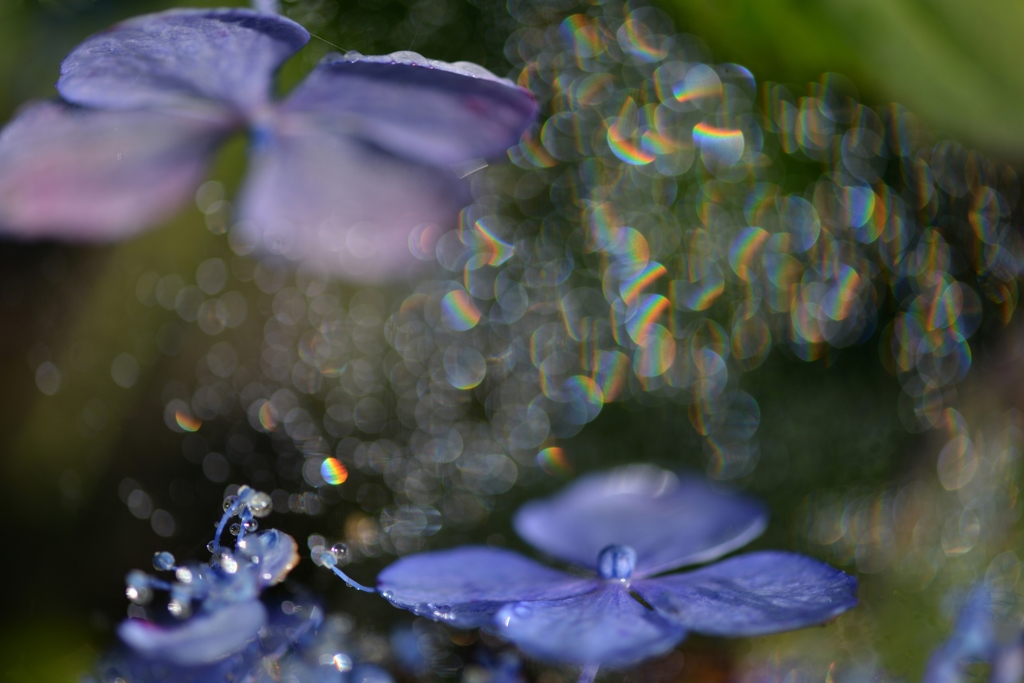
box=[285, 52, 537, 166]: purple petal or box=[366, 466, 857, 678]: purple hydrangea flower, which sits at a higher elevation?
box=[285, 52, 537, 166]: purple petal

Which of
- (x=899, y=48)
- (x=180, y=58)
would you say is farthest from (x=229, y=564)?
(x=899, y=48)

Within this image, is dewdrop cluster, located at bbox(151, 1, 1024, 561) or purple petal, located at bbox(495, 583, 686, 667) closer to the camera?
purple petal, located at bbox(495, 583, 686, 667)

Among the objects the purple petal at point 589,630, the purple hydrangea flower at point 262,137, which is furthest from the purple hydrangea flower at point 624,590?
the purple hydrangea flower at point 262,137

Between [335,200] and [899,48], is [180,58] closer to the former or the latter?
[335,200]

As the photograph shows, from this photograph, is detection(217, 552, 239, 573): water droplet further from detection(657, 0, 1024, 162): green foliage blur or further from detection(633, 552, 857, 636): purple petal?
detection(657, 0, 1024, 162): green foliage blur

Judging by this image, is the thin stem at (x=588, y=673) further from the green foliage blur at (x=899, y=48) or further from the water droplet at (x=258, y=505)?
the green foliage blur at (x=899, y=48)

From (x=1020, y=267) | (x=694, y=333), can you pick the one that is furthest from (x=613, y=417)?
(x=1020, y=267)

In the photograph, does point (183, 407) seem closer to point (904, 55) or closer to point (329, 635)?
point (329, 635)

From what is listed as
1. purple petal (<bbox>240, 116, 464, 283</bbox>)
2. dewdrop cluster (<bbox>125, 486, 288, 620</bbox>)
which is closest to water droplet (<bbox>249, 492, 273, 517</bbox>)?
dewdrop cluster (<bbox>125, 486, 288, 620</bbox>)
